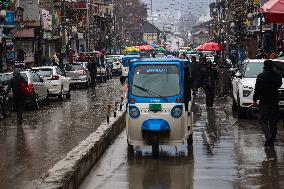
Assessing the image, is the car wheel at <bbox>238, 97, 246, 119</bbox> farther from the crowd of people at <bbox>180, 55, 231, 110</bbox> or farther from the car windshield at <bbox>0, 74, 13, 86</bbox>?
the car windshield at <bbox>0, 74, 13, 86</bbox>

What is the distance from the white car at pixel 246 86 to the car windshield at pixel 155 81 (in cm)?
778

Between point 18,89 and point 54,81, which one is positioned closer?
point 18,89

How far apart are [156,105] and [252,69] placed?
33.8 ft

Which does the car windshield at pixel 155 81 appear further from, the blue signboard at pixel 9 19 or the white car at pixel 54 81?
the blue signboard at pixel 9 19

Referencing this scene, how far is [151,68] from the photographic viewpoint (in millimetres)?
15984

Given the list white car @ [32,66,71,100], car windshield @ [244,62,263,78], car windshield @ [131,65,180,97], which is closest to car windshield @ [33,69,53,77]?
white car @ [32,66,71,100]

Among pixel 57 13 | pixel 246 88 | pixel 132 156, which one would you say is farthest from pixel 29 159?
pixel 57 13

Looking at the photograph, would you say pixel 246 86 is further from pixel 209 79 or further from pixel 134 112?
pixel 134 112

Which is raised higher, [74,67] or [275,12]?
[275,12]

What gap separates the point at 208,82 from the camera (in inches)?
1148

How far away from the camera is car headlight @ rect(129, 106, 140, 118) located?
50.6 ft

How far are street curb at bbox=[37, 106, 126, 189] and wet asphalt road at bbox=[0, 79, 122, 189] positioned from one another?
59 centimetres

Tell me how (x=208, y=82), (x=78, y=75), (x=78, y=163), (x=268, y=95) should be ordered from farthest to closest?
(x=78, y=75), (x=208, y=82), (x=268, y=95), (x=78, y=163)

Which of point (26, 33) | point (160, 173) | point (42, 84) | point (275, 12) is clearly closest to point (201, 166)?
point (160, 173)
